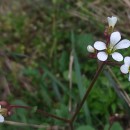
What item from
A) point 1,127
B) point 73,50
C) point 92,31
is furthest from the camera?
point 92,31

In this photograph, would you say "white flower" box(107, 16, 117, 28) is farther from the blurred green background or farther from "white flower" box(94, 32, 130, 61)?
the blurred green background

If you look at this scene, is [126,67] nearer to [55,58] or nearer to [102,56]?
[102,56]

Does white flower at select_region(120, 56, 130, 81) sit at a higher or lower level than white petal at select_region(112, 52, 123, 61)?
lower

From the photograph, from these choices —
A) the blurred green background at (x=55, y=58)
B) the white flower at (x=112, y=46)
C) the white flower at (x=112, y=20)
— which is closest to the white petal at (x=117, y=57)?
the white flower at (x=112, y=46)

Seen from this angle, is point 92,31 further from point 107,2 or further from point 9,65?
point 9,65

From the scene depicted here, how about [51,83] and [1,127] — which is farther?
[51,83]

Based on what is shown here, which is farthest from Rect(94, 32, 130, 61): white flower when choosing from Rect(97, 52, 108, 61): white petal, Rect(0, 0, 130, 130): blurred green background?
Rect(0, 0, 130, 130): blurred green background

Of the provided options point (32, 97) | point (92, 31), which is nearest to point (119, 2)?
point (92, 31)
